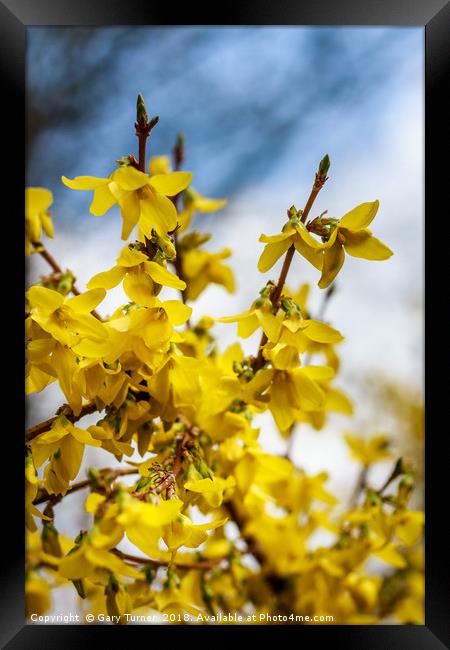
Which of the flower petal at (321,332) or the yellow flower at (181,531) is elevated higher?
the flower petal at (321,332)

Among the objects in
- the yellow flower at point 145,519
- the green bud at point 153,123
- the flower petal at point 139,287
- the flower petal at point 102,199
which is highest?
the green bud at point 153,123

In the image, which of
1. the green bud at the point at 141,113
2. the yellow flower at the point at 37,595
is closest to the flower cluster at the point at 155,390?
the green bud at the point at 141,113

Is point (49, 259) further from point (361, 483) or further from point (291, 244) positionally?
point (361, 483)

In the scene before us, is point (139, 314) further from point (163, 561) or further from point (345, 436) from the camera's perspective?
point (345, 436)

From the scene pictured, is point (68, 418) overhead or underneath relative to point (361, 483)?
overhead

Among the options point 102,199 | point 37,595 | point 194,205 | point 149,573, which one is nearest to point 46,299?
point 102,199

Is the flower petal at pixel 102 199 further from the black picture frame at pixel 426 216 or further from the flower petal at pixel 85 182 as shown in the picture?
the black picture frame at pixel 426 216

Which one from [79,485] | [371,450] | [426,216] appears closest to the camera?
[79,485]
